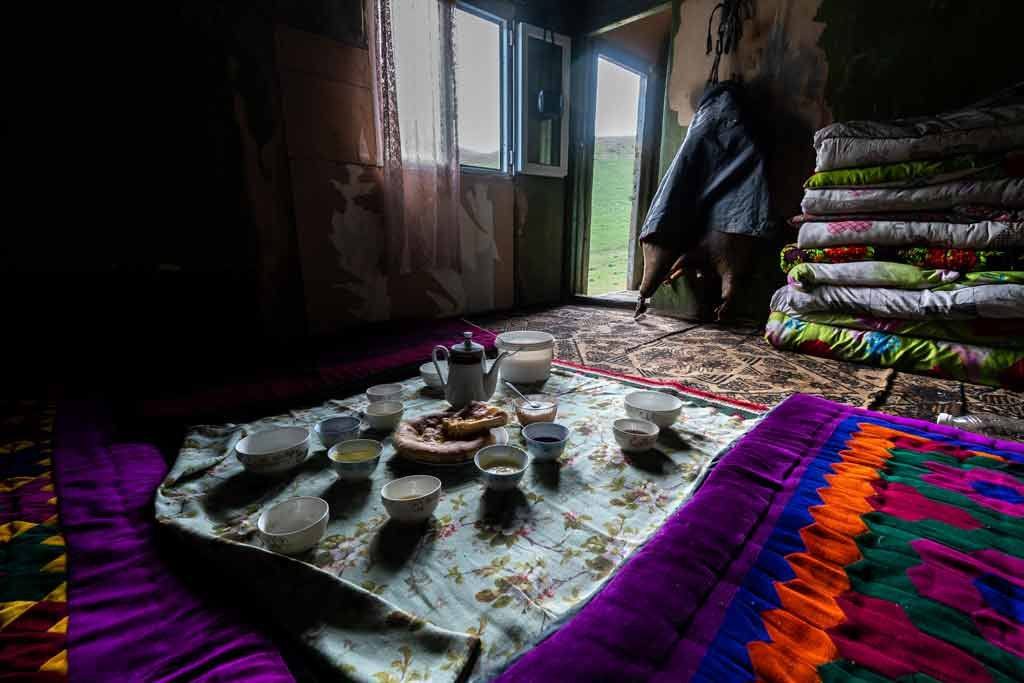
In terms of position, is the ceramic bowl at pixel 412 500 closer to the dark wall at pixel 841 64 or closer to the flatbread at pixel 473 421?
the flatbread at pixel 473 421

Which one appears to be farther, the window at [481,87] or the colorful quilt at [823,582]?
the window at [481,87]

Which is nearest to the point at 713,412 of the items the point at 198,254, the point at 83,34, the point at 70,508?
the point at 70,508

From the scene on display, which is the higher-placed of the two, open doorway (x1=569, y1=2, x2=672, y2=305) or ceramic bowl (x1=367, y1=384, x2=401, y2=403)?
open doorway (x1=569, y1=2, x2=672, y2=305)

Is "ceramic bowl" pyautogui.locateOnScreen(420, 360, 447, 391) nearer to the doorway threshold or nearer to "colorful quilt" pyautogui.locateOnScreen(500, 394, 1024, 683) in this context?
"colorful quilt" pyautogui.locateOnScreen(500, 394, 1024, 683)

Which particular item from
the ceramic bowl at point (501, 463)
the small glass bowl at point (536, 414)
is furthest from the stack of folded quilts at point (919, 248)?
the ceramic bowl at point (501, 463)

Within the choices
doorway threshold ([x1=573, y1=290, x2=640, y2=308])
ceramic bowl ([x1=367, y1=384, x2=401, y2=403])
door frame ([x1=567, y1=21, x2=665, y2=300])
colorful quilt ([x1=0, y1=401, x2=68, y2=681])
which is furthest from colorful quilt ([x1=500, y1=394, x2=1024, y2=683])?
door frame ([x1=567, y1=21, x2=665, y2=300])

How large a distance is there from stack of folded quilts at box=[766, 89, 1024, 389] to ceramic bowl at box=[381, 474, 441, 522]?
89.0 inches

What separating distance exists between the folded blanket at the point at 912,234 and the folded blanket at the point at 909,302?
20cm

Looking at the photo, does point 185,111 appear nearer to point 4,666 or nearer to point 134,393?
point 134,393

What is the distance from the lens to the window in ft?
9.67

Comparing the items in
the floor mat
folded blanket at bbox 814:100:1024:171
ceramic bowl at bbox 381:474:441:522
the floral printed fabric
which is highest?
folded blanket at bbox 814:100:1024:171

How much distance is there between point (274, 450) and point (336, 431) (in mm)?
166

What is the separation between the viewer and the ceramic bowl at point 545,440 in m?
1.00

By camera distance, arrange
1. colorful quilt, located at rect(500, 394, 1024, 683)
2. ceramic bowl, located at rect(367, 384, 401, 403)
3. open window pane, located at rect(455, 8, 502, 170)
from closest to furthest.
→ 1. colorful quilt, located at rect(500, 394, 1024, 683)
2. ceramic bowl, located at rect(367, 384, 401, 403)
3. open window pane, located at rect(455, 8, 502, 170)
